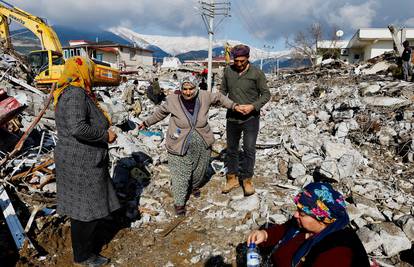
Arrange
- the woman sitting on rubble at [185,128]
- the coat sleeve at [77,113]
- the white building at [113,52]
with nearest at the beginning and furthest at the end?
the coat sleeve at [77,113] < the woman sitting on rubble at [185,128] < the white building at [113,52]

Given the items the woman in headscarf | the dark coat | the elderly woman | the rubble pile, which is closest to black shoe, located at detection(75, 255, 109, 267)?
the woman in headscarf

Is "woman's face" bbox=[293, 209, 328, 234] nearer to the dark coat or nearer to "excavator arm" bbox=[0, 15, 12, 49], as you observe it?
the dark coat

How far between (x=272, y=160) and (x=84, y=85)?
3.75 meters

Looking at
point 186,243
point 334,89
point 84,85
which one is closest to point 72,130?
point 84,85

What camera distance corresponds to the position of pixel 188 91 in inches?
129

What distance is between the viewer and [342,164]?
435cm

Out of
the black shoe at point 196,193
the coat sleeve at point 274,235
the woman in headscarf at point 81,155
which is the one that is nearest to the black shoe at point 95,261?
the woman in headscarf at point 81,155

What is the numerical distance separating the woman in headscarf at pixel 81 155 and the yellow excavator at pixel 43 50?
1065 centimetres

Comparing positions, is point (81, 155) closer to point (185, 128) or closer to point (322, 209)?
point (185, 128)

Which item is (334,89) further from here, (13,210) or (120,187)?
(13,210)

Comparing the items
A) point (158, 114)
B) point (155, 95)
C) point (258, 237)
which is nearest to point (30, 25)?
point (155, 95)

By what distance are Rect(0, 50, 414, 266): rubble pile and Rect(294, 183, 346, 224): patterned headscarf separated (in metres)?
1.58

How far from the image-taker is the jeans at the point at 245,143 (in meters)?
3.65

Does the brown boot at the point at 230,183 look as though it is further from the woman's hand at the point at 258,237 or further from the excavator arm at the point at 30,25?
the excavator arm at the point at 30,25
